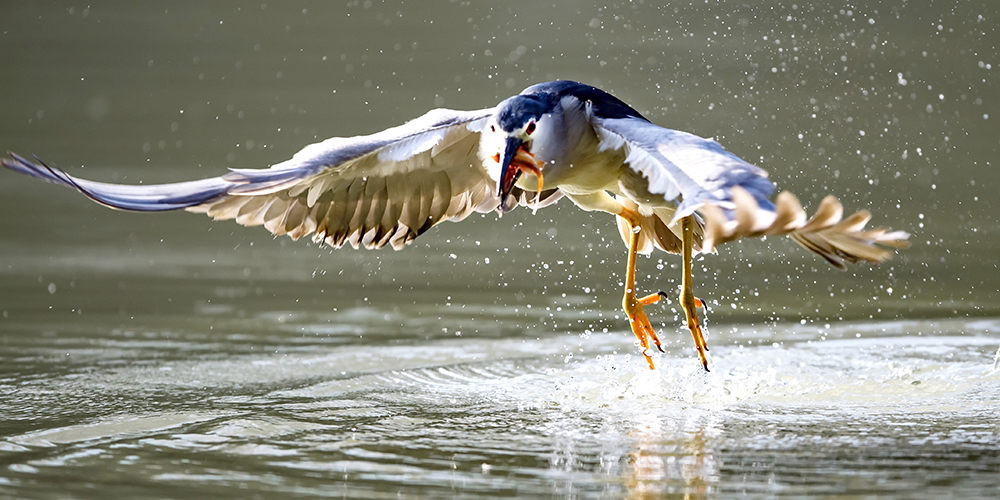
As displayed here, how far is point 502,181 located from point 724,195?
3.92 ft

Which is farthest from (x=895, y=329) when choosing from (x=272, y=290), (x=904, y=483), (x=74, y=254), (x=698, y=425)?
(x=74, y=254)

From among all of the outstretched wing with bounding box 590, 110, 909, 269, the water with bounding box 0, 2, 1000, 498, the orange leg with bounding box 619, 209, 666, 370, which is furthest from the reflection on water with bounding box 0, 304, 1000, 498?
the outstretched wing with bounding box 590, 110, 909, 269

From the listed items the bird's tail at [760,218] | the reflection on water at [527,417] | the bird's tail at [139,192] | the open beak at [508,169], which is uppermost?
the open beak at [508,169]

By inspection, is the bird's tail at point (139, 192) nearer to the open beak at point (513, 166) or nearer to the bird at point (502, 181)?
the bird at point (502, 181)

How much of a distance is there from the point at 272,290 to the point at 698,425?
12.7 feet

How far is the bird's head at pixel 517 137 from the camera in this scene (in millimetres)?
4863

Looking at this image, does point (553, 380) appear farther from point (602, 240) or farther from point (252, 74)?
point (252, 74)

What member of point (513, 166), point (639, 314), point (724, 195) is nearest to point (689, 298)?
point (639, 314)

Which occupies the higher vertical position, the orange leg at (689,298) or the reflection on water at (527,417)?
the orange leg at (689,298)

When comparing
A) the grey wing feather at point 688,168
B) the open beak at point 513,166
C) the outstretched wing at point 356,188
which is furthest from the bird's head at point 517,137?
the grey wing feather at point 688,168

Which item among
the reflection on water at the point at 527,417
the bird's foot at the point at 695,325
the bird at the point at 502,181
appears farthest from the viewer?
the bird's foot at the point at 695,325

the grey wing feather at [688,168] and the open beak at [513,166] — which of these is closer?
the grey wing feather at [688,168]

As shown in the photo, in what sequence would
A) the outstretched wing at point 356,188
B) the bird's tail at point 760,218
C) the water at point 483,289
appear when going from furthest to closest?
the outstretched wing at point 356,188 → the water at point 483,289 → the bird's tail at point 760,218

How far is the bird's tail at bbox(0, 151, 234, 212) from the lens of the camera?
4.35 meters
